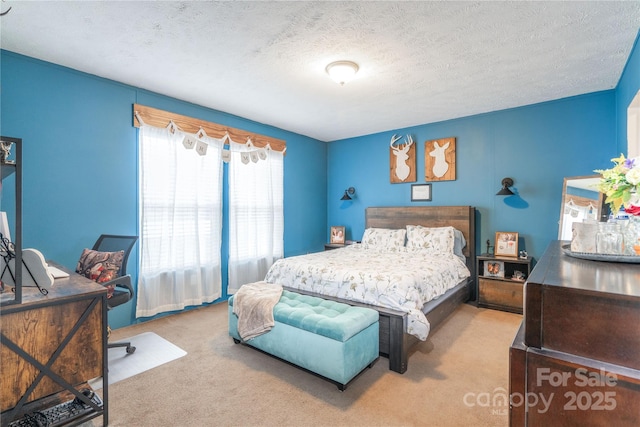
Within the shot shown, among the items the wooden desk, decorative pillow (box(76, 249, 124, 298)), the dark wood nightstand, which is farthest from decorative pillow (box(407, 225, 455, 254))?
the wooden desk

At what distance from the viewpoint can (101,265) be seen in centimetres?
264

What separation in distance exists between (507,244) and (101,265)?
4502 mm

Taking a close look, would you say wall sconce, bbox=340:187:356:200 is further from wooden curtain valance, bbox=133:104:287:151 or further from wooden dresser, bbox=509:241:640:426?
wooden dresser, bbox=509:241:640:426

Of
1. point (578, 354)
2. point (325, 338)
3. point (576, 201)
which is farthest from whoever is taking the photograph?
point (576, 201)

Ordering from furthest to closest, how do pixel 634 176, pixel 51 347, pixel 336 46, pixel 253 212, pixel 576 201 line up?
pixel 253 212 → pixel 576 201 → pixel 336 46 → pixel 51 347 → pixel 634 176

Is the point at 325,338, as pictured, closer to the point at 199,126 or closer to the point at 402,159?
the point at 199,126

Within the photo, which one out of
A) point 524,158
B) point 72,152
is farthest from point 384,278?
point 72,152

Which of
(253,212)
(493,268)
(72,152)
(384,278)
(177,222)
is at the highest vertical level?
(72,152)

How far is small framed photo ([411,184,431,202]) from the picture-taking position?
4.76 m

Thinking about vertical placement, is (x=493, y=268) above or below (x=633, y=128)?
below

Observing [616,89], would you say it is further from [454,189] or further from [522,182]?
[454,189]

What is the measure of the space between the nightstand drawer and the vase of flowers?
298 centimetres

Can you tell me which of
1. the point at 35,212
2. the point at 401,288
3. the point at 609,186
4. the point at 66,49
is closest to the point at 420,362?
the point at 401,288

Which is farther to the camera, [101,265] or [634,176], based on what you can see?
[101,265]
